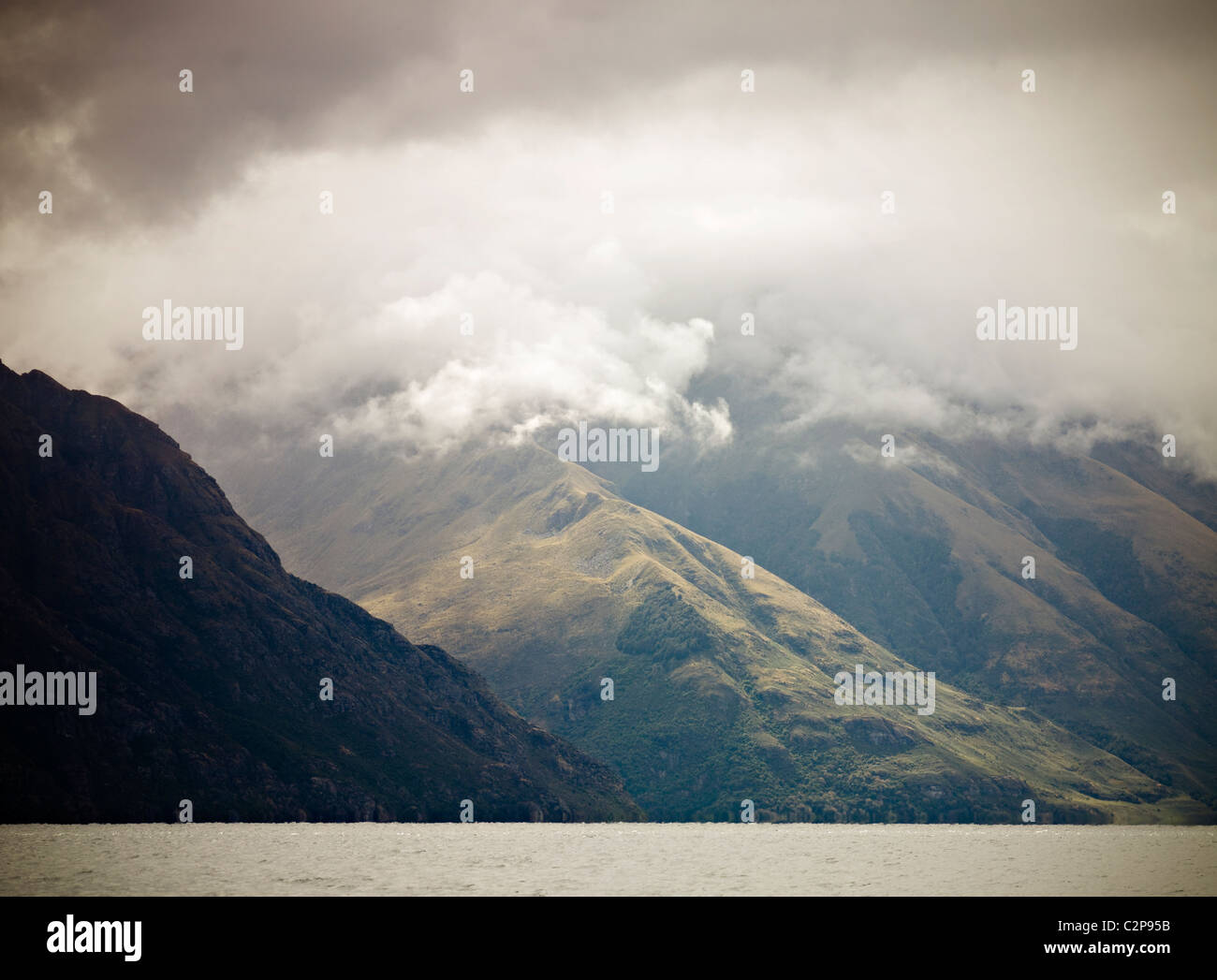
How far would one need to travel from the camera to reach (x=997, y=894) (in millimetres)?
182875

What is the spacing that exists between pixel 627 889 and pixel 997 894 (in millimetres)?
54528
